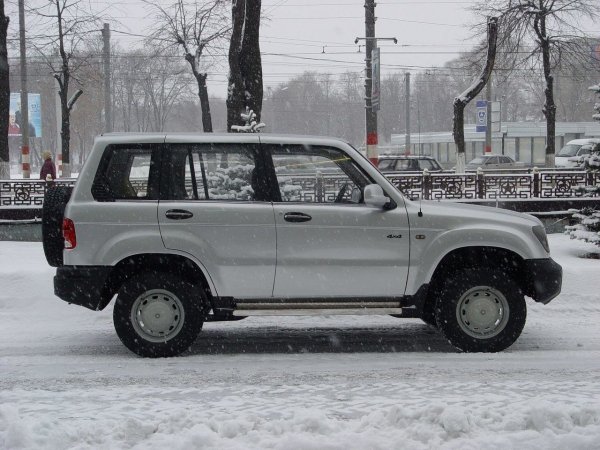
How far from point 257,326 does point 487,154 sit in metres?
33.6

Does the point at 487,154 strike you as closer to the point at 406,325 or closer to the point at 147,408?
the point at 406,325

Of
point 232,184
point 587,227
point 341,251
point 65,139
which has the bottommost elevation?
point 587,227

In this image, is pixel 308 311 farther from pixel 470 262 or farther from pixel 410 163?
pixel 410 163

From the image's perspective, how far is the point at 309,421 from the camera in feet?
15.4

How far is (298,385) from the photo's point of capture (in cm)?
596

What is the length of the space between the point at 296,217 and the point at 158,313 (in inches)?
56.4

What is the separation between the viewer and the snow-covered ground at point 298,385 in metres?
4.56

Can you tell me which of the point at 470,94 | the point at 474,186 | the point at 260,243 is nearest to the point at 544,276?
the point at 260,243

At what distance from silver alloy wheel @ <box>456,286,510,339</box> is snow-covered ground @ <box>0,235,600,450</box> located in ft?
0.76

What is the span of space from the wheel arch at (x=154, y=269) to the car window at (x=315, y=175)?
38.5 inches

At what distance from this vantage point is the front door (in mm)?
6945

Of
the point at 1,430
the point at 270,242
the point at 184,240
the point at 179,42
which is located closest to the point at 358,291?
the point at 270,242

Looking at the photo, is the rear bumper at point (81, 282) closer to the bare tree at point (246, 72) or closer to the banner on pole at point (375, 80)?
the bare tree at point (246, 72)

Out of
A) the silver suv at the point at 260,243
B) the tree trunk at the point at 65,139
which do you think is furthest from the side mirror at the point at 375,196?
the tree trunk at the point at 65,139
